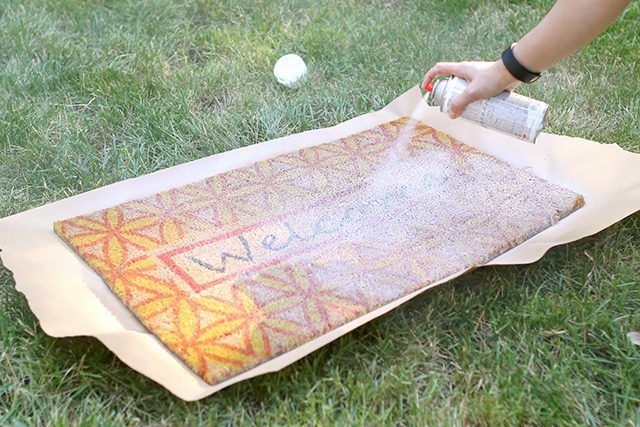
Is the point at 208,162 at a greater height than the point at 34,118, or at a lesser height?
lesser

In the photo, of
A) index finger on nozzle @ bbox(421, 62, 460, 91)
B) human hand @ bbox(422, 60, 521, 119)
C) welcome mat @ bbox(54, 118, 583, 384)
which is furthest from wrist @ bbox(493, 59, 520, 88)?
welcome mat @ bbox(54, 118, 583, 384)

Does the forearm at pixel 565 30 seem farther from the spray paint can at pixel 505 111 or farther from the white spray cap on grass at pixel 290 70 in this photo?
the white spray cap on grass at pixel 290 70

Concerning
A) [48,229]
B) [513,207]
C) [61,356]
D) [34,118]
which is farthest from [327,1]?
[61,356]

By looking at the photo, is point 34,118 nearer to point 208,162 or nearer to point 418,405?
point 208,162

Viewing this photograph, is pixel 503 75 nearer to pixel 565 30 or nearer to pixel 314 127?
pixel 565 30

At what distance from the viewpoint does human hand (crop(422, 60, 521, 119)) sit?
1608mm

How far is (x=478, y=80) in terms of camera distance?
1.65 m

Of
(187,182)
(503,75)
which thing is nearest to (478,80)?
(503,75)

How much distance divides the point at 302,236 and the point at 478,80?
50 cm

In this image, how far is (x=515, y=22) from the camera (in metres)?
2.63

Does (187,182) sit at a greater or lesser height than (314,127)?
greater

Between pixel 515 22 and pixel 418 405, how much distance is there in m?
1.80

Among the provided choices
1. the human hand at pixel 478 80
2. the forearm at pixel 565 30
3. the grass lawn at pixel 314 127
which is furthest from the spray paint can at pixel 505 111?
the grass lawn at pixel 314 127

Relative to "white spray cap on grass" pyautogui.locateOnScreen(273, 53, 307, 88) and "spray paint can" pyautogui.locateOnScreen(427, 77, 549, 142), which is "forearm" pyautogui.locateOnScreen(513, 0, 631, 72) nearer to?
"spray paint can" pyautogui.locateOnScreen(427, 77, 549, 142)
